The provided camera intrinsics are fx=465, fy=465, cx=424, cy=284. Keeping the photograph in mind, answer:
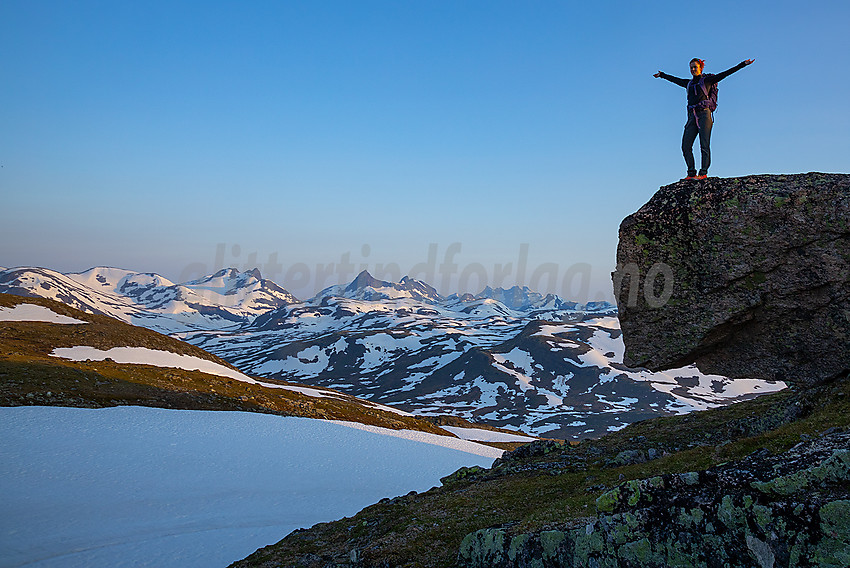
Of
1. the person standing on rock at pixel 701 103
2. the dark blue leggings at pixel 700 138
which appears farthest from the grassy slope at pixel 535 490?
the person standing on rock at pixel 701 103

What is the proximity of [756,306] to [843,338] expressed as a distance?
3.27 meters

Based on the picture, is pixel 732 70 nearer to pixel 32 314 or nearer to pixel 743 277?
pixel 743 277

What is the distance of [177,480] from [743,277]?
45903 millimetres

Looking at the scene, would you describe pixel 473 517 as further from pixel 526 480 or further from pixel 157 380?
pixel 157 380

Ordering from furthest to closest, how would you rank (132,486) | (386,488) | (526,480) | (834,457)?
1. (386,488)
2. (132,486)
3. (526,480)
4. (834,457)

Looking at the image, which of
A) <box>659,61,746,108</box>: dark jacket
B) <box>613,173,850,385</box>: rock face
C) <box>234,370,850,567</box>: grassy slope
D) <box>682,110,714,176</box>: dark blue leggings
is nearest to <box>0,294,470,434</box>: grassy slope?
<box>234,370,850,567</box>: grassy slope

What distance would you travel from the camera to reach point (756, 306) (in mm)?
19781

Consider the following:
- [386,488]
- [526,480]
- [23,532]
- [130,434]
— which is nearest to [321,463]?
[386,488]

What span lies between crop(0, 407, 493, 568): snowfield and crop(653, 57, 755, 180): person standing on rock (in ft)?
110

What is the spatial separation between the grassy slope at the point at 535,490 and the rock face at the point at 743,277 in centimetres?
249

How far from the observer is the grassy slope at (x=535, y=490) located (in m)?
15.8

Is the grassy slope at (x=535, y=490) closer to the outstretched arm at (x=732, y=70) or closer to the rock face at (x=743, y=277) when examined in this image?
the rock face at (x=743, y=277)

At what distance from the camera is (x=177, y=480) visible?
42000 mm

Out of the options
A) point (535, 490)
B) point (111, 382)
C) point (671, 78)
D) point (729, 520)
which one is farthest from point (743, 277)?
point (111, 382)
